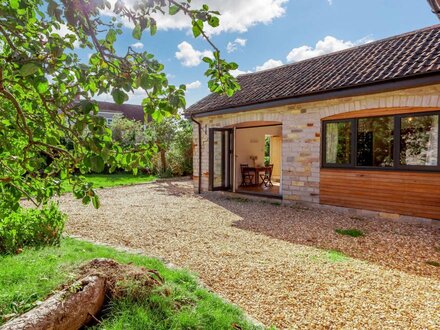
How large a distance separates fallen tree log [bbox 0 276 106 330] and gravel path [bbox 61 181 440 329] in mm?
1375

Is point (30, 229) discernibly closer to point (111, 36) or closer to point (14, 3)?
point (111, 36)

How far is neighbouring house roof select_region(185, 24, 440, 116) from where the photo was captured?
20.1 feet

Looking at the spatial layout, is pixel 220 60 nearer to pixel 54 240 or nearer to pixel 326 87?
pixel 54 240

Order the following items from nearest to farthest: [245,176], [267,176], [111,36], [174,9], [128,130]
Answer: [174,9]
[111,36]
[245,176]
[267,176]
[128,130]

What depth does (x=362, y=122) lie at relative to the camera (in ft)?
23.2

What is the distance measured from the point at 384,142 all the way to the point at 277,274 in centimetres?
470

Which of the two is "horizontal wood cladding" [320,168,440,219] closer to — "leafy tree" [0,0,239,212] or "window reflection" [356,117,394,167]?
"window reflection" [356,117,394,167]

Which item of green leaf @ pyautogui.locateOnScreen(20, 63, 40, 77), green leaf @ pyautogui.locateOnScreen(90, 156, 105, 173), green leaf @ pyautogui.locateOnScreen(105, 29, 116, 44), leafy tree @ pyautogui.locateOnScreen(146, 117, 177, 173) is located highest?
leafy tree @ pyautogui.locateOnScreen(146, 117, 177, 173)

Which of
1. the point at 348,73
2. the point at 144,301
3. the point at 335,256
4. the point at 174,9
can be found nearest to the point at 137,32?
the point at 174,9

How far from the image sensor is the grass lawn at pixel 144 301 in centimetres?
236

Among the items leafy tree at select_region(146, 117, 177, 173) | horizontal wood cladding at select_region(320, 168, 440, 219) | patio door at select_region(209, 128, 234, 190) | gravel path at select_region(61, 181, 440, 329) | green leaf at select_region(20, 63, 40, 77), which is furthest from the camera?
leafy tree at select_region(146, 117, 177, 173)

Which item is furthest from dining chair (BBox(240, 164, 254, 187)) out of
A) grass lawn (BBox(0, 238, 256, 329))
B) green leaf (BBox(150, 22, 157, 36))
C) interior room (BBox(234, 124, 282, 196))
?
green leaf (BBox(150, 22, 157, 36))

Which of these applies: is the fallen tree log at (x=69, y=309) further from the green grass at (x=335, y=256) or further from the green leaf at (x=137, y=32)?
the green grass at (x=335, y=256)

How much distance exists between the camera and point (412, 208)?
6281 millimetres
